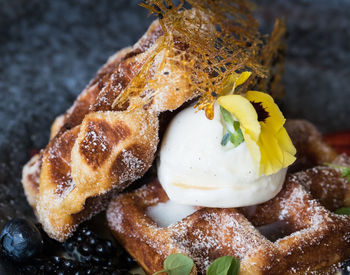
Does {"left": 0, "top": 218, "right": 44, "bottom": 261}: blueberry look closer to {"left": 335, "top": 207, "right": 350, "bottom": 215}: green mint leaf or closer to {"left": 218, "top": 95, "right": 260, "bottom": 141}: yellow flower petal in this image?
{"left": 218, "top": 95, "right": 260, "bottom": 141}: yellow flower petal

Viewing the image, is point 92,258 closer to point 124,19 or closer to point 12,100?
point 12,100

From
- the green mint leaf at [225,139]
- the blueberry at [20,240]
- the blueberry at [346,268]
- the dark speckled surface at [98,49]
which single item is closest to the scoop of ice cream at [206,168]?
the green mint leaf at [225,139]

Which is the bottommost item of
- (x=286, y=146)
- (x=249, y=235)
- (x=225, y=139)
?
(x=249, y=235)

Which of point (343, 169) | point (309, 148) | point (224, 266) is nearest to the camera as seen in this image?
point (224, 266)

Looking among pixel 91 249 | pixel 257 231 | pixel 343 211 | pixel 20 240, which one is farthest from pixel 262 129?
pixel 20 240

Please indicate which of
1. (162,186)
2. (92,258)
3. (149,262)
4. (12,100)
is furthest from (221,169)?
(12,100)

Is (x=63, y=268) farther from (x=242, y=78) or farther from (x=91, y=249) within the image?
(x=242, y=78)

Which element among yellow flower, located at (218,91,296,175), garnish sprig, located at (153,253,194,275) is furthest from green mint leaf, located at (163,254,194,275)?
yellow flower, located at (218,91,296,175)

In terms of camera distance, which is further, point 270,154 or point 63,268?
point 63,268
